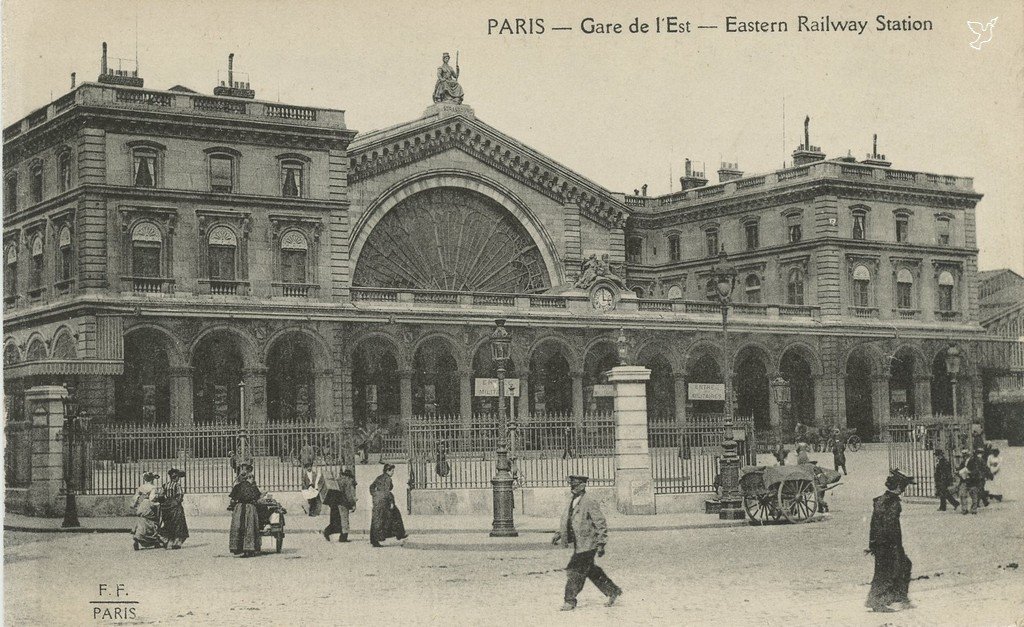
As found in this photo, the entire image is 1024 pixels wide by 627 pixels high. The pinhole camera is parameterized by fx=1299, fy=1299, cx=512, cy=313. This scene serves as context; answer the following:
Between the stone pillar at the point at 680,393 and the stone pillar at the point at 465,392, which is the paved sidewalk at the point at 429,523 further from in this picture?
the stone pillar at the point at 680,393

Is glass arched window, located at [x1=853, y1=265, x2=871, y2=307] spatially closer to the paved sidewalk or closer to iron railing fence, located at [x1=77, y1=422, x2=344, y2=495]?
the paved sidewalk

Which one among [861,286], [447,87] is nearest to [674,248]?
[861,286]

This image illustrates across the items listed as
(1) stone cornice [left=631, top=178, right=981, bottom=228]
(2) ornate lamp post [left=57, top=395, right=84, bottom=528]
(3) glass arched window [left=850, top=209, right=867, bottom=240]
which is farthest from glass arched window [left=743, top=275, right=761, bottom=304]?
(2) ornate lamp post [left=57, top=395, right=84, bottom=528]

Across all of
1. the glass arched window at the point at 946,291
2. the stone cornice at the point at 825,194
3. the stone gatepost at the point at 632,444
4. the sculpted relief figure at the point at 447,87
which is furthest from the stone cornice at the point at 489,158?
the stone gatepost at the point at 632,444

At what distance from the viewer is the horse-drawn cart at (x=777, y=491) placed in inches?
912

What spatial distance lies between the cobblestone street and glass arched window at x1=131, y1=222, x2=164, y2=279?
16531 millimetres

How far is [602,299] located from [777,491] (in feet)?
78.5

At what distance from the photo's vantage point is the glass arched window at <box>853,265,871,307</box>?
51000 millimetres

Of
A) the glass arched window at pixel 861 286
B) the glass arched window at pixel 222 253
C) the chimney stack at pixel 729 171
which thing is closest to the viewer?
the glass arched window at pixel 222 253

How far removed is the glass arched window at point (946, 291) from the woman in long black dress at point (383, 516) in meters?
37.1

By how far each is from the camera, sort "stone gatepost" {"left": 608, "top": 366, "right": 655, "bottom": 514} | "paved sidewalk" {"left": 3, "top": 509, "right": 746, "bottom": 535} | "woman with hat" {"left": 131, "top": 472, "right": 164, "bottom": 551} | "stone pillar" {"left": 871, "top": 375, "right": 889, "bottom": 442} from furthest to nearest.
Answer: "stone pillar" {"left": 871, "top": 375, "right": 889, "bottom": 442}
"stone gatepost" {"left": 608, "top": 366, "right": 655, "bottom": 514}
"paved sidewalk" {"left": 3, "top": 509, "right": 746, "bottom": 535}
"woman with hat" {"left": 131, "top": 472, "right": 164, "bottom": 551}

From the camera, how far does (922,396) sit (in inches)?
2041

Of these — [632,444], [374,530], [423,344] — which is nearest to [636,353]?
[423,344]

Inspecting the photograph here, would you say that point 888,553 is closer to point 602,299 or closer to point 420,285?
point 602,299
